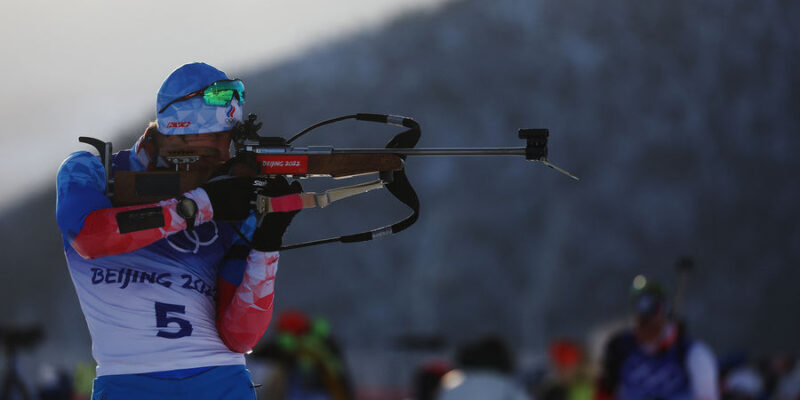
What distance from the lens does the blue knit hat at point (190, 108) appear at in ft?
12.4

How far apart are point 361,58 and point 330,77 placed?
1.17 meters

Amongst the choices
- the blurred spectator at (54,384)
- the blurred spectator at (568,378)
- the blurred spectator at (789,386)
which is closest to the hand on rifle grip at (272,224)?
the blurred spectator at (568,378)

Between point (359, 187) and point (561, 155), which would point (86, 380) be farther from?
point (561, 155)

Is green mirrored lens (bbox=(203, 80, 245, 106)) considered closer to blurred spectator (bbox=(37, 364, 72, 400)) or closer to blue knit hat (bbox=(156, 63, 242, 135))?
blue knit hat (bbox=(156, 63, 242, 135))

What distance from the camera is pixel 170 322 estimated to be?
3648mm

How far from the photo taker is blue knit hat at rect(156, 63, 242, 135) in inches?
148

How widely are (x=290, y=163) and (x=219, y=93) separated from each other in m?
0.33

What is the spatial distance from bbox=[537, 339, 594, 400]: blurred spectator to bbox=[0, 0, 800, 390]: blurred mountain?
631 inches

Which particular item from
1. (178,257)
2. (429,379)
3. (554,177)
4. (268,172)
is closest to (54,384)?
(429,379)

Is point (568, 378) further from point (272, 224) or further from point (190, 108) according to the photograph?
point (190, 108)

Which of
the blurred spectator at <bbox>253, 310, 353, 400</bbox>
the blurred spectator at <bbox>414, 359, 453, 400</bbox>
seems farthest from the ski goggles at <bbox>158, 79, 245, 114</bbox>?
the blurred spectator at <bbox>414, 359, 453, 400</bbox>

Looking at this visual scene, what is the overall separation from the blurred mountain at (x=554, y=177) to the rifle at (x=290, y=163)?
76.1ft

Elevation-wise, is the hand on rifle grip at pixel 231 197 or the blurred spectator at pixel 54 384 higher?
the hand on rifle grip at pixel 231 197

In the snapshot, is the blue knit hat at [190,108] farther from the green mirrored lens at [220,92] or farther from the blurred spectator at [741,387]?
the blurred spectator at [741,387]
